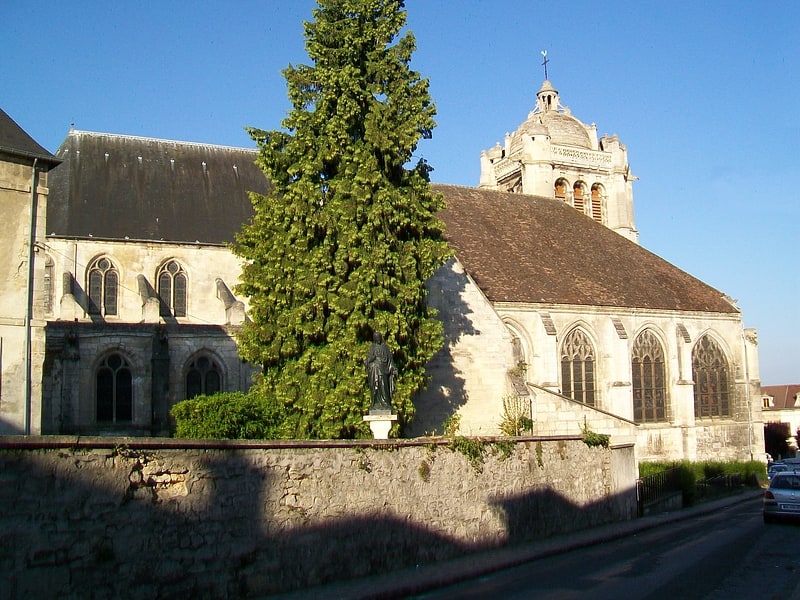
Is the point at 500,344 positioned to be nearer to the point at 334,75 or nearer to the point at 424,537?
the point at 334,75

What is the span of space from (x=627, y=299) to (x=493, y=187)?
533 inches

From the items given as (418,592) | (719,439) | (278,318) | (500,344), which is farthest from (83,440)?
(719,439)

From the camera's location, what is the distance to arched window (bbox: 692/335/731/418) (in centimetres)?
3566

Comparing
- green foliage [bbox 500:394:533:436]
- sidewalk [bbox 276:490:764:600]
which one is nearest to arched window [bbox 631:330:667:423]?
green foliage [bbox 500:394:533:436]

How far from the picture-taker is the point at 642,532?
18.8 meters

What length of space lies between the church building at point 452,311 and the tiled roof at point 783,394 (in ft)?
183

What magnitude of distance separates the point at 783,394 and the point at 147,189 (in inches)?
3108

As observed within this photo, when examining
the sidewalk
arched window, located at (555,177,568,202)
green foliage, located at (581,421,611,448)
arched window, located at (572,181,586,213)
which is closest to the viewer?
the sidewalk

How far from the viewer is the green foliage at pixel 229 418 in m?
17.0

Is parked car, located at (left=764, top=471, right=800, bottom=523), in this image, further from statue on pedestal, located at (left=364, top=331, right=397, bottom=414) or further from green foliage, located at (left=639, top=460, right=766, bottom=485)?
statue on pedestal, located at (left=364, top=331, right=397, bottom=414)

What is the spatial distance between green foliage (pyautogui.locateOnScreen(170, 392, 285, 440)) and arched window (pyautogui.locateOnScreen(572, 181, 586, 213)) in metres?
28.7

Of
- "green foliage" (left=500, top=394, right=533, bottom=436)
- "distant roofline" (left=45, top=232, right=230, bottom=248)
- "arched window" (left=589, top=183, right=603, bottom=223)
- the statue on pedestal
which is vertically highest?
"arched window" (left=589, top=183, right=603, bottom=223)

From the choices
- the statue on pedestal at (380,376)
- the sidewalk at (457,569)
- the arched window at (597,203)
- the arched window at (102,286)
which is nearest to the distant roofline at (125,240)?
the arched window at (102,286)

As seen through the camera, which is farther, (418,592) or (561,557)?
(561,557)
